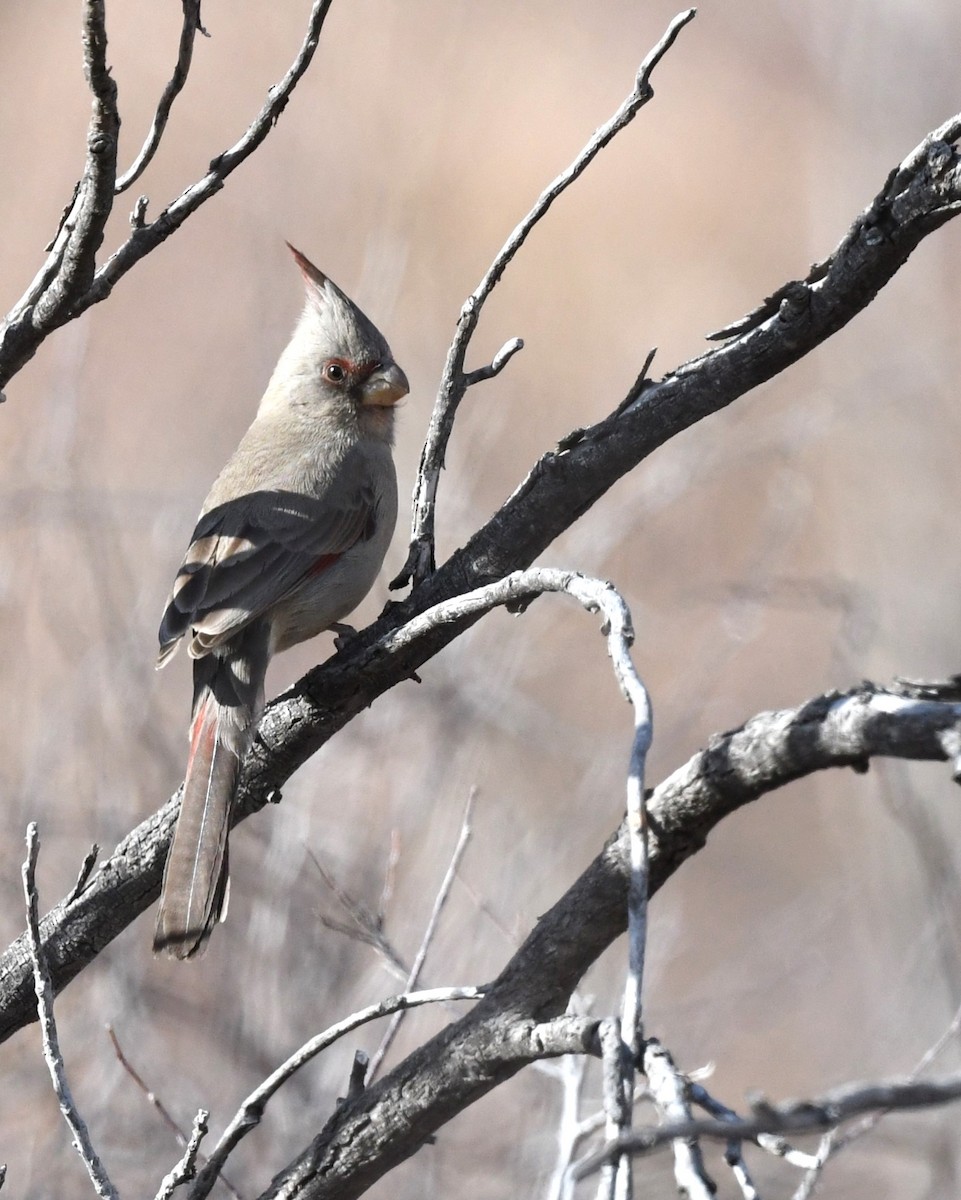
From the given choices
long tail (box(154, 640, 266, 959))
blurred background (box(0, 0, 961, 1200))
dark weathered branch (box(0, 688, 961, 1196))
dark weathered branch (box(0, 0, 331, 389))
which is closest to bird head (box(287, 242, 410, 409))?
blurred background (box(0, 0, 961, 1200))

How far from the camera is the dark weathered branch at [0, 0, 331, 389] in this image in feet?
7.01

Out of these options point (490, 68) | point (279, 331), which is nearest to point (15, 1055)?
point (279, 331)

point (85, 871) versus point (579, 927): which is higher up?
point (85, 871)

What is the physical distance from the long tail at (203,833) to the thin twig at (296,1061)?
0.74 metres

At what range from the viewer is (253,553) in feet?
Answer: 13.0

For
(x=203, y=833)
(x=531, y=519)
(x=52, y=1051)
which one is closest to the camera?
(x=52, y=1051)

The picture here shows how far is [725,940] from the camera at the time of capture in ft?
29.5

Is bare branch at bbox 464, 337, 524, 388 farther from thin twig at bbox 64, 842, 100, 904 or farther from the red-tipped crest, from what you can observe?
the red-tipped crest

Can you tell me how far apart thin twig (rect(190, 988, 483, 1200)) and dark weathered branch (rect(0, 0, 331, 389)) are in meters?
1.13

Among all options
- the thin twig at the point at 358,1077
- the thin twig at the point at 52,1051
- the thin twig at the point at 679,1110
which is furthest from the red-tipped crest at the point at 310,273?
the thin twig at the point at 679,1110

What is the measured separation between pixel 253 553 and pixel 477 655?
6.46 ft

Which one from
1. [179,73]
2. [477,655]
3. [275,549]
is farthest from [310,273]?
[179,73]

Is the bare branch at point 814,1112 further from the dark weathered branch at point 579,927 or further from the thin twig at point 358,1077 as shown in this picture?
the thin twig at point 358,1077

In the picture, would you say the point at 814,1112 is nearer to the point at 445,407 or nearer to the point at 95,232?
the point at 95,232
